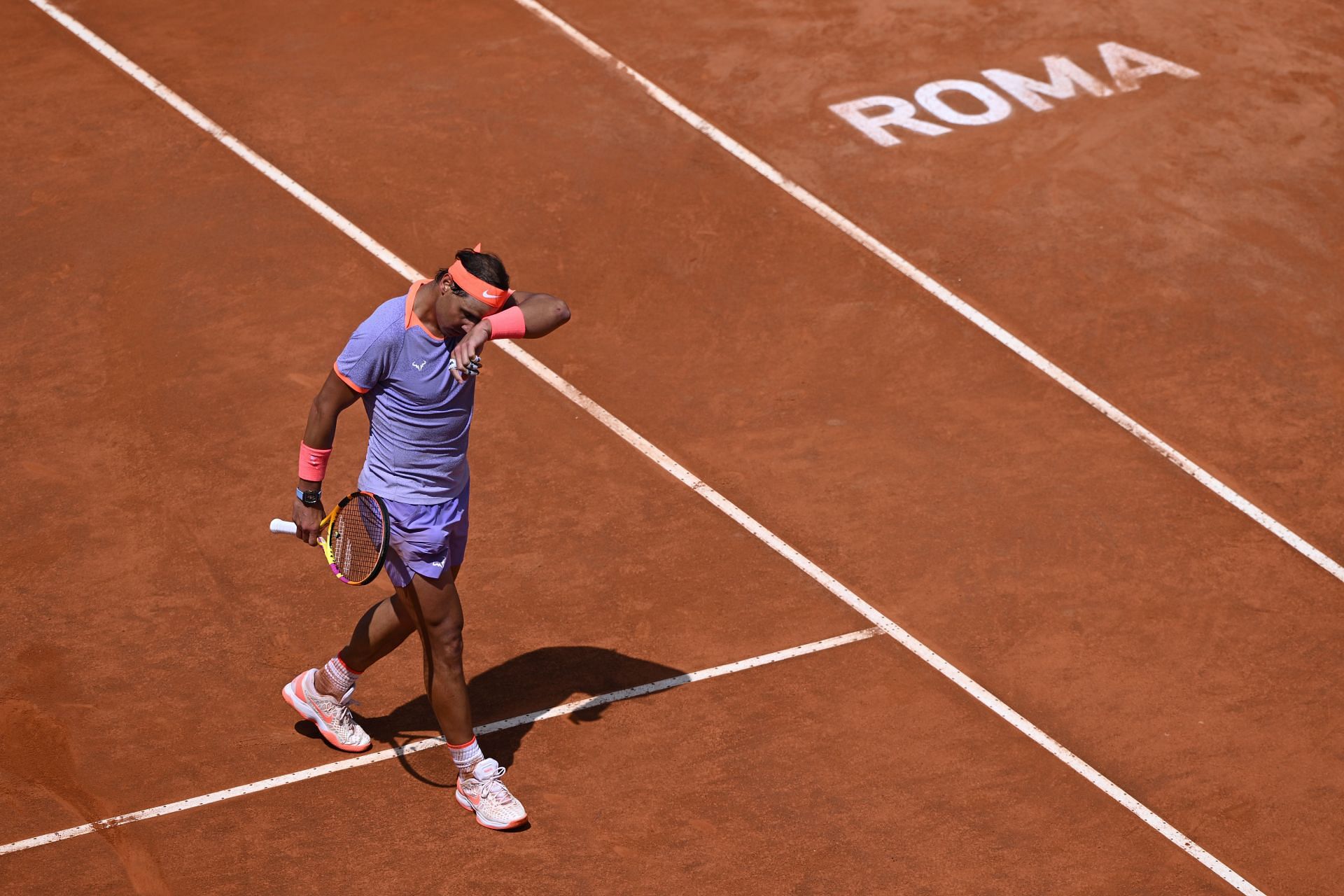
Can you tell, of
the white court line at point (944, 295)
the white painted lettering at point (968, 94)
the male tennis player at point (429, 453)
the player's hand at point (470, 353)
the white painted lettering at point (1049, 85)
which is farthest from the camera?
the white painted lettering at point (1049, 85)

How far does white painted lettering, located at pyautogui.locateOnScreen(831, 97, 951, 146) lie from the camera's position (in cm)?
1306

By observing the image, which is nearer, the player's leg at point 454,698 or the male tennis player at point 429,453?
the male tennis player at point 429,453

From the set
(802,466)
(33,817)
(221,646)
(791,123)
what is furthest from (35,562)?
(791,123)

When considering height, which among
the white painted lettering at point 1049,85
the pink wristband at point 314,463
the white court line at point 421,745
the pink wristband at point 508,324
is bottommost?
the white court line at point 421,745

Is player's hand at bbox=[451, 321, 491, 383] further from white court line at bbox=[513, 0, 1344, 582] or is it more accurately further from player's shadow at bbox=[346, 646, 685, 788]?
white court line at bbox=[513, 0, 1344, 582]

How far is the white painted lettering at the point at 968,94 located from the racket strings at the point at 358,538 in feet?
26.9

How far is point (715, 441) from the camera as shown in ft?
32.2

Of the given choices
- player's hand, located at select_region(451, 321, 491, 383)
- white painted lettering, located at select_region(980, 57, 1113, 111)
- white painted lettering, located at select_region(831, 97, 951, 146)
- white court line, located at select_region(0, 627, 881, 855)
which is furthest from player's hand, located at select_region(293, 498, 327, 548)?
white painted lettering, located at select_region(980, 57, 1113, 111)

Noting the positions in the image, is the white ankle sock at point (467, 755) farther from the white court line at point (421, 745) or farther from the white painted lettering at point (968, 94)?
the white painted lettering at point (968, 94)

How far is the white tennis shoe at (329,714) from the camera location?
7.44 m

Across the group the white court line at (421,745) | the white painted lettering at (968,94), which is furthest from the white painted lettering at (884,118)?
the white court line at (421,745)

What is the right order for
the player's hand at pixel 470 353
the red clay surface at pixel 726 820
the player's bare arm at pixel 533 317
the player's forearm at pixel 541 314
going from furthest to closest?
the red clay surface at pixel 726 820 < the player's forearm at pixel 541 314 < the player's bare arm at pixel 533 317 < the player's hand at pixel 470 353

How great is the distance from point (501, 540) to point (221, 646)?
1.75m

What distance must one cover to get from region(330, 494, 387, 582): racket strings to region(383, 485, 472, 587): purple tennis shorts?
0.07m
